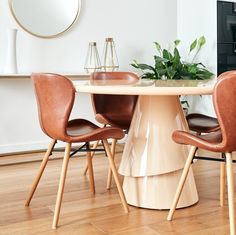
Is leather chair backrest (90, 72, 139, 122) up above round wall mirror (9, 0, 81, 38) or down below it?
below

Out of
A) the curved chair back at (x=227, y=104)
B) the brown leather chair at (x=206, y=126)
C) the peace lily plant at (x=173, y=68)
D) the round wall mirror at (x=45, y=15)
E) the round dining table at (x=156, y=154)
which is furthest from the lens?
the peace lily plant at (x=173, y=68)

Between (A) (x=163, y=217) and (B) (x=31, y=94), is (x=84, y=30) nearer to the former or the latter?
(B) (x=31, y=94)

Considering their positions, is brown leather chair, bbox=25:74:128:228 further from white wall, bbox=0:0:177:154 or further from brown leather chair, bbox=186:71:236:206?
white wall, bbox=0:0:177:154

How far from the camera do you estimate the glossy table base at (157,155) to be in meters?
2.19

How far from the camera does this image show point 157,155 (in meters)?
2.18

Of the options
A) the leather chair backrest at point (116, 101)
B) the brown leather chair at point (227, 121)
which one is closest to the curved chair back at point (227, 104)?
the brown leather chair at point (227, 121)

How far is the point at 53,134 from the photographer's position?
205 centimetres

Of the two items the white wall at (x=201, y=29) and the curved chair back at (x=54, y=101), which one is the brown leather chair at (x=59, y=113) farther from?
the white wall at (x=201, y=29)

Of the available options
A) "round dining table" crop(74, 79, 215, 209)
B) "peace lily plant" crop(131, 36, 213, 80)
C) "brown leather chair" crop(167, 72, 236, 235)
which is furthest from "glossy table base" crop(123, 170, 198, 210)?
"peace lily plant" crop(131, 36, 213, 80)

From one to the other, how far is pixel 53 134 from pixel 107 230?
0.57 meters

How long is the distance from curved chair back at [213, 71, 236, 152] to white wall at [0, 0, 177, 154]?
8.26ft

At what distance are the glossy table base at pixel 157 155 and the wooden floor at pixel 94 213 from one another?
0.08 metres

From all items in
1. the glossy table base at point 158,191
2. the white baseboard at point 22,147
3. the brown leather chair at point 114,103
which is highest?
the brown leather chair at point 114,103

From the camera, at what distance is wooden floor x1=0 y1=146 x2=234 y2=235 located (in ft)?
6.30
